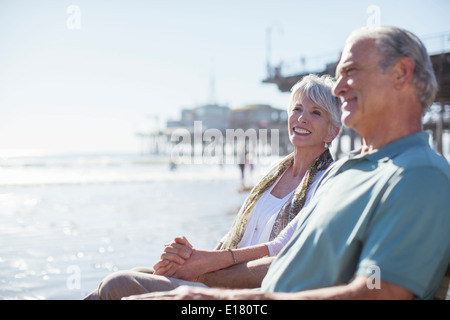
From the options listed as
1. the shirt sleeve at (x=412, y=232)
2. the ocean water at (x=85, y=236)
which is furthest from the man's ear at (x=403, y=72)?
the ocean water at (x=85, y=236)

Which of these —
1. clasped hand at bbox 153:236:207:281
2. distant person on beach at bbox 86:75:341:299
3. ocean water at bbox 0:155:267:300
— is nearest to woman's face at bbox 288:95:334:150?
distant person on beach at bbox 86:75:341:299

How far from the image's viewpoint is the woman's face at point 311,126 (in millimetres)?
2684

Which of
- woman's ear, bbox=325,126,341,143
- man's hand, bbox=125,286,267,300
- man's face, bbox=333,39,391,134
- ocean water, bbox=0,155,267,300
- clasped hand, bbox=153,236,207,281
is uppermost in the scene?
man's face, bbox=333,39,391,134

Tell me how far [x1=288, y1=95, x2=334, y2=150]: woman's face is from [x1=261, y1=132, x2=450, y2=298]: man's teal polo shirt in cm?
107

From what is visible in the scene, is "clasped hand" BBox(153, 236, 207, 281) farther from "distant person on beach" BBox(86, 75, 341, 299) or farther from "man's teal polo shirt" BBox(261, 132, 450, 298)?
"man's teal polo shirt" BBox(261, 132, 450, 298)

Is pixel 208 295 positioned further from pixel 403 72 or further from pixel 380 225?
pixel 403 72

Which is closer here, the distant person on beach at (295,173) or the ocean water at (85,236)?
the distant person on beach at (295,173)

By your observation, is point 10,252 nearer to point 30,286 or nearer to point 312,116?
point 30,286

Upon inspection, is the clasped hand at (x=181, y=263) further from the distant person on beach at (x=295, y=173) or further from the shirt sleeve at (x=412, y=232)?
the shirt sleeve at (x=412, y=232)

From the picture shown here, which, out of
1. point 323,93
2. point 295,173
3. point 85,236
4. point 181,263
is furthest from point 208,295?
point 85,236

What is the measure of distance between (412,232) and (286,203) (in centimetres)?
124

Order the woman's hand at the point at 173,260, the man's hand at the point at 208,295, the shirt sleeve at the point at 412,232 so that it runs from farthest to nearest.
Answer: the woman's hand at the point at 173,260
the man's hand at the point at 208,295
the shirt sleeve at the point at 412,232

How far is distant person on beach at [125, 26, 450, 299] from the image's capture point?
1.28 metres

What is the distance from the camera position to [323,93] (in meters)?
2.62
